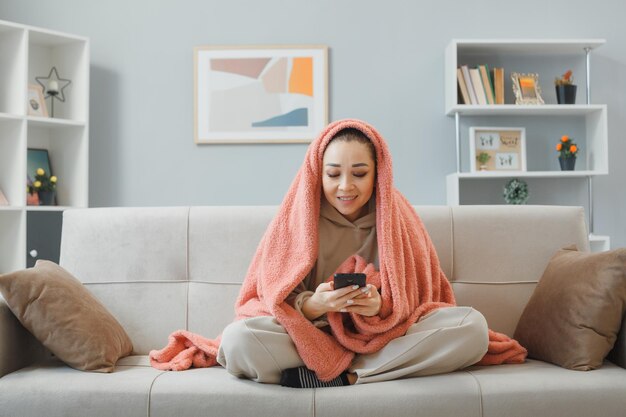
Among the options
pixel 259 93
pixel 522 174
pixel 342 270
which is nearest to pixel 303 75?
pixel 259 93

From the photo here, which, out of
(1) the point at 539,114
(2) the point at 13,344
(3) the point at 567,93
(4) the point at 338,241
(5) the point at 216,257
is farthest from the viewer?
(1) the point at 539,114

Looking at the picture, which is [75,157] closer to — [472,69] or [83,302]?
[83,302]

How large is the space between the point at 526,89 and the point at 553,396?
2125 mm

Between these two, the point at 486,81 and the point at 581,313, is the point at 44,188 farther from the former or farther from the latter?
the point at 581,313

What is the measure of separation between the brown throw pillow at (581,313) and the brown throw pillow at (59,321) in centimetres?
124

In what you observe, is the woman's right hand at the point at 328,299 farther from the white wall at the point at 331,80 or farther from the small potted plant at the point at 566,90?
the small potted plant at the point at 566,90

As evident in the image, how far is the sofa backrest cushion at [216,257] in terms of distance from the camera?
2219 mm

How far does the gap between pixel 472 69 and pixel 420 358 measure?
2032 mm

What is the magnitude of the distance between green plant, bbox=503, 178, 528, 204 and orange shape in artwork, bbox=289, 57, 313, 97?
1138 millimetres

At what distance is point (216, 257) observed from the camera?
2.26 meters

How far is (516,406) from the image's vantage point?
5.48 ft

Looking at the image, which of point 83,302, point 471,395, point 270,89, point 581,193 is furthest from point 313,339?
point 581,193

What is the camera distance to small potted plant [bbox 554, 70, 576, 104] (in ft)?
11.2

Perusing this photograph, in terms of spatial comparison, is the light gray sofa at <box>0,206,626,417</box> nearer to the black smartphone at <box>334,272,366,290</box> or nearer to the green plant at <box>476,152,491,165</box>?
the black smartphone at <box>334,272,366,290</box>
